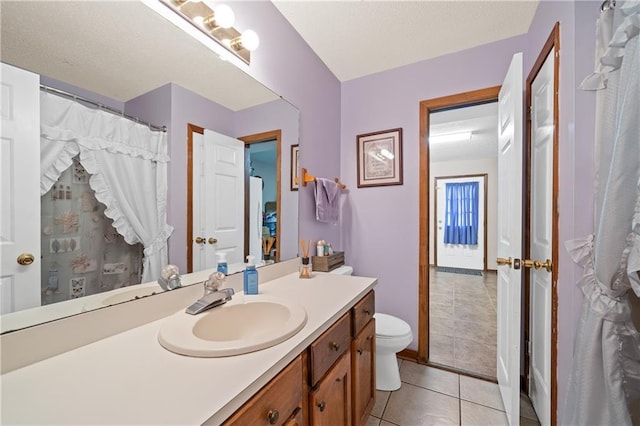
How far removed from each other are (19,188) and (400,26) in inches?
78.0

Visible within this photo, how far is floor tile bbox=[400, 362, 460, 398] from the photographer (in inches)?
67.2

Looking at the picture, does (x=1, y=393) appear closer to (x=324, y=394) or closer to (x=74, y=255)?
(x=74, y=255)

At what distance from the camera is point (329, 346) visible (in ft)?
3.05

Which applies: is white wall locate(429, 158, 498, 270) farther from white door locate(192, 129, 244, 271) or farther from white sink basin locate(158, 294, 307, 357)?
white sink basin locate(158, 294, 307, 357)

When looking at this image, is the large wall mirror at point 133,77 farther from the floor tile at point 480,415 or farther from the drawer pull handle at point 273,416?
the floor tile at point 480,415

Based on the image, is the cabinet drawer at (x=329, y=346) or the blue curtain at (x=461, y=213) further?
the blue curtain at (x=461, y=213)

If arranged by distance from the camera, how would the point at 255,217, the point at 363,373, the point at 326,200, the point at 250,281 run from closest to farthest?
the point at 250,281, the point at 363,373, the point at 255,217, the point at 326,200

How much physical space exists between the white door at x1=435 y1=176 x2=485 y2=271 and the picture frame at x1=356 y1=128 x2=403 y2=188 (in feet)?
13.1

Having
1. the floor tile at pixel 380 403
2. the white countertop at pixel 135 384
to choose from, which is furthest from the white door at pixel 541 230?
the white countertop at pixel 135 384

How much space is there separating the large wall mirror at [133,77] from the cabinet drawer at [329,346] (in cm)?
60

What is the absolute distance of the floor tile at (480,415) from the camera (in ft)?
4.65

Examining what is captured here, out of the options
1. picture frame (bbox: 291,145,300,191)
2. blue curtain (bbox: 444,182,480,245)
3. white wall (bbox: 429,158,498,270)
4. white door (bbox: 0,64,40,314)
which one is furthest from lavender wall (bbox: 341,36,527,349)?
blue curtain (bbox: 444,182,480,245)

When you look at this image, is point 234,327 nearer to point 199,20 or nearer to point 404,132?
point 199,20

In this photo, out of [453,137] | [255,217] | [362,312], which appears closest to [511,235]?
[362,312]
